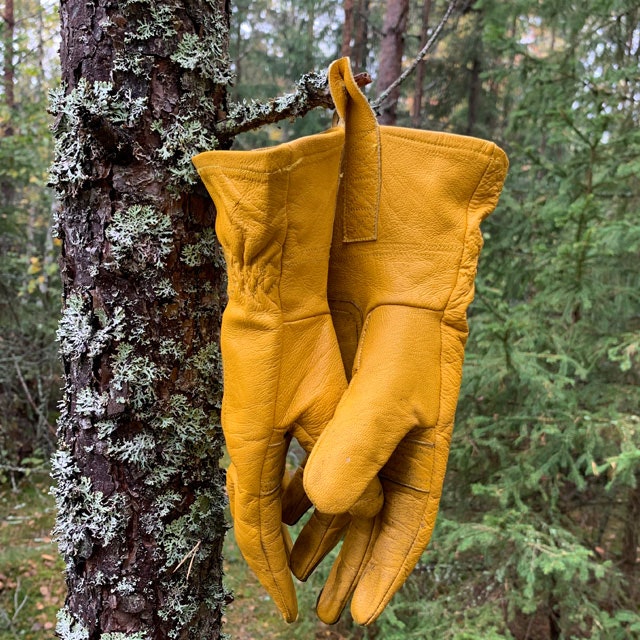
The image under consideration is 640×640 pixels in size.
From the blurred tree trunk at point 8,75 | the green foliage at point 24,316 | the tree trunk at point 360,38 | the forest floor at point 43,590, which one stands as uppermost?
the tree trunk at point 360,38

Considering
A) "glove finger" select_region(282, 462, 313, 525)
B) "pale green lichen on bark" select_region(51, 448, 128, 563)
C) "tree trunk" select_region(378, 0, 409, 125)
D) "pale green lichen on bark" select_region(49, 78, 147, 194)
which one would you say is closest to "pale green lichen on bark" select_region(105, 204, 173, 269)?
"pale green lichen on bark" select_region(49, 78, 147, 194)

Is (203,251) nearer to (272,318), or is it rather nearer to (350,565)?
(272,318)

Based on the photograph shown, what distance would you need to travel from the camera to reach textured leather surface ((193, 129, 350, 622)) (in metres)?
1.02

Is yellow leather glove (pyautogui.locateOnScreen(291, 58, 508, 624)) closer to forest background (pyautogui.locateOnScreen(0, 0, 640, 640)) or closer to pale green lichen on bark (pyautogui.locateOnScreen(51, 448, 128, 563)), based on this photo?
pale green lichen on bark (pyautogui.locateOnScreen(51, 448, 128, 563))

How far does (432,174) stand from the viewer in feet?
3.92

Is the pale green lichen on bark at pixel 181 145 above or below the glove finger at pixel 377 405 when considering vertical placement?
above

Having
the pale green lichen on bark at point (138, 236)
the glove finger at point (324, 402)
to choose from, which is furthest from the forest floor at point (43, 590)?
the pale green lichen on bark at point (138, 236)

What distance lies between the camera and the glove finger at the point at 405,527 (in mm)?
1179

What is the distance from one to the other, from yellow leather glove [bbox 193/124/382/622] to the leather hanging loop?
0.11 meters

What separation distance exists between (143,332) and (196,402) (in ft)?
0.76

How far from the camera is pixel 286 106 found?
46.1 inches

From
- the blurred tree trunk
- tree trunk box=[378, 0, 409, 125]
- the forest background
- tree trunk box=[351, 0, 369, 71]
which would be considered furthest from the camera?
tree trunk box=[351, 0, 369, 71]

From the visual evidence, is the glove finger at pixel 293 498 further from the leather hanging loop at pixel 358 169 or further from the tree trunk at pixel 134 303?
the leather hanging loop at pixel 358 169

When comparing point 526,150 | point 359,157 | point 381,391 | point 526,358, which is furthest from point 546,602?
point 359,157
